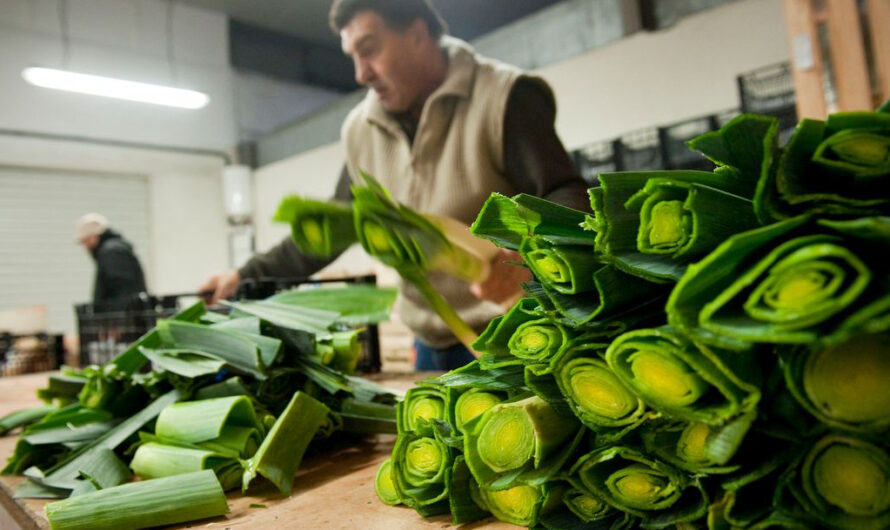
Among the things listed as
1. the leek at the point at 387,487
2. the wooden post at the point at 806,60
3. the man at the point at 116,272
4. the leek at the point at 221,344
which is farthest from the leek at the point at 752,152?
the man at the point at 116,272

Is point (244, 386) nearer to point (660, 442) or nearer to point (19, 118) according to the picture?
point (660, 442)

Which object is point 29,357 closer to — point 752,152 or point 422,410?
point 422,410

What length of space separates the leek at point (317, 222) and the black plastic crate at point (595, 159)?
3.32m

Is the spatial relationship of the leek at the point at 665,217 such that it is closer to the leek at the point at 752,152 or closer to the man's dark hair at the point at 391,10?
the leek at the point at 752,152

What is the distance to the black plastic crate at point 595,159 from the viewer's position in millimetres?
4242

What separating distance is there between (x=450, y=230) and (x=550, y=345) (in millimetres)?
549

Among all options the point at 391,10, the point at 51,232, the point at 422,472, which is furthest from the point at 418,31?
the point at 51,232

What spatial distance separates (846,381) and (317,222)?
77cm

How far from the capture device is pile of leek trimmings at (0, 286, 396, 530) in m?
0.76

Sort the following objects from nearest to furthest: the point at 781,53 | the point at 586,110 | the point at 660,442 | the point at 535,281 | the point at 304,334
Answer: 1. the point at 660,442
2. the point at 535,281
3. the point at 304,334
4. the point at 781,53
5. the point at 586,110

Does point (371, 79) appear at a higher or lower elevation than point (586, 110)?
lower

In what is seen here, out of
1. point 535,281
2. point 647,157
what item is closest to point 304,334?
point 535,281

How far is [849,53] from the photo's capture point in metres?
2.51

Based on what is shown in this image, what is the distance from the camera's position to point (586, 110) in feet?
16.6
